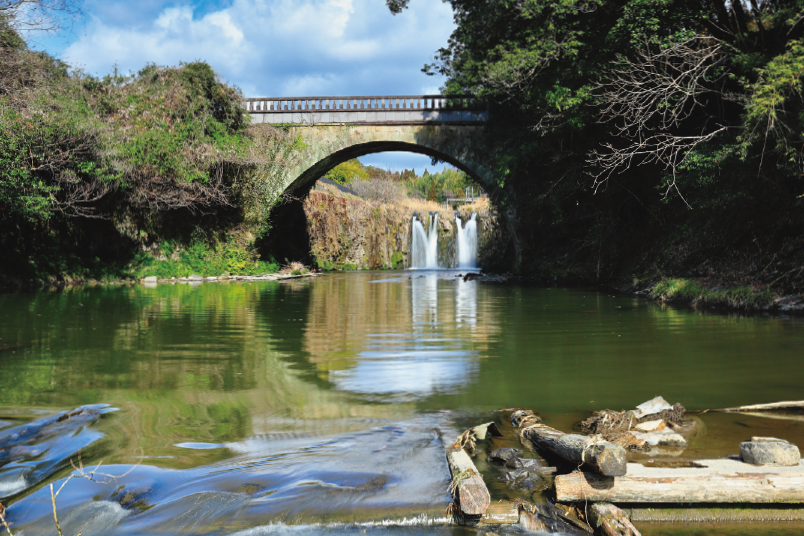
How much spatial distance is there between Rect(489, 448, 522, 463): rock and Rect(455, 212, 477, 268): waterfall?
32.5 metres

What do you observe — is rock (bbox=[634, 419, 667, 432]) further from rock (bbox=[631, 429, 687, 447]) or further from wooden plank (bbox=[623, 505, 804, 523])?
wooden plank (bbox=[623, 505, 804, 523])

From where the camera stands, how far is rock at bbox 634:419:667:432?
348 cm

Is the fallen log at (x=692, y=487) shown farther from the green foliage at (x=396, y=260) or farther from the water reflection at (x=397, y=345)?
the green foliage at (x=396, y=260)

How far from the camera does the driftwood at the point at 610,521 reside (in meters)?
2.34

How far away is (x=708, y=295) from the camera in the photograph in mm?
10625

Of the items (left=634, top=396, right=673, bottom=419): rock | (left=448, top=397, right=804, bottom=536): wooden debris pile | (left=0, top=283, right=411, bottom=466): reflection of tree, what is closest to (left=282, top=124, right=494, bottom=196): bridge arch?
(left=0, top=283, right=411, bottom=466): reflection of tree

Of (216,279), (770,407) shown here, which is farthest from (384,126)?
(770,407)

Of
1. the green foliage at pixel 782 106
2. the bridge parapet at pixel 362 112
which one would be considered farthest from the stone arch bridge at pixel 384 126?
the green foliage at pixel 782 106

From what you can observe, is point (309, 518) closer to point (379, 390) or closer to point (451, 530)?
point (451, 530)

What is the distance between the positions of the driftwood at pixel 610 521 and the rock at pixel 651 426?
3.67ft

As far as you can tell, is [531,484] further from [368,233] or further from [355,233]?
[368,233]

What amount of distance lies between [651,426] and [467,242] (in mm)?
32407

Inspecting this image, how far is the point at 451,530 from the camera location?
2480 mm

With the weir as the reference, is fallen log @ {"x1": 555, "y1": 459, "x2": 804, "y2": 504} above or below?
below
